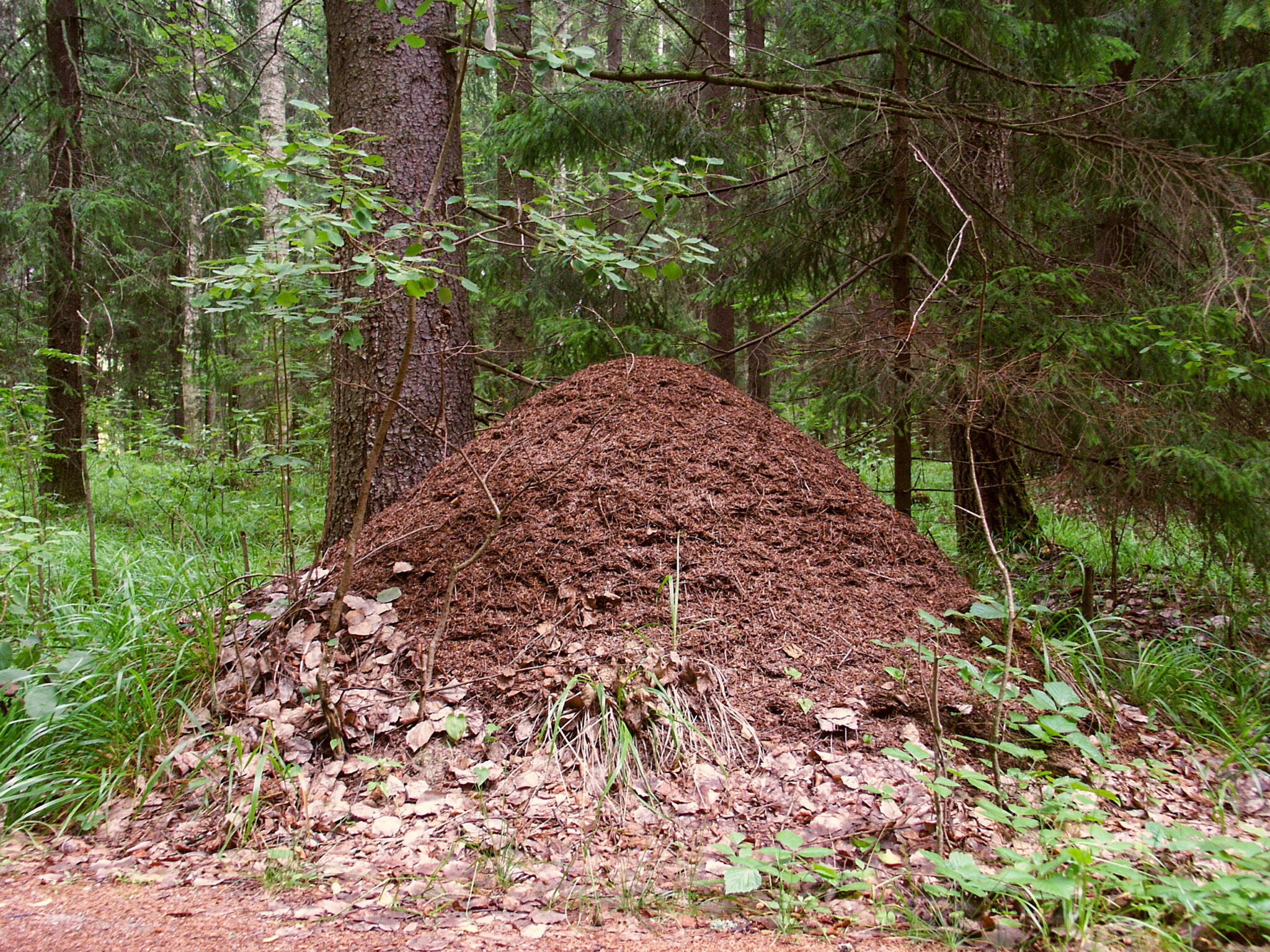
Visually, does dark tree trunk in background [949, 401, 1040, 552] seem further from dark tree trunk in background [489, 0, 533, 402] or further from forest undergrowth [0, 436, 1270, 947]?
dark tree trunk in background [489, 0, 533, 402]

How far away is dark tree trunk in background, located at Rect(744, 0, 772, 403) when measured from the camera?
483 centimetres

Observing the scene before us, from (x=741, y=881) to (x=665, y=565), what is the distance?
1.51m

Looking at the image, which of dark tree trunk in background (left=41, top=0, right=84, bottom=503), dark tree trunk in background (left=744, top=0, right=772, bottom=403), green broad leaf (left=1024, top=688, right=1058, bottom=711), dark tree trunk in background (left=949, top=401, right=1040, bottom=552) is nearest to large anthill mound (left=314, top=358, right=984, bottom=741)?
green broad leaf (left=1024, top=688, right=1058, bottom=711)

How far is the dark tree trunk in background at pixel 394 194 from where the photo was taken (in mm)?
3816

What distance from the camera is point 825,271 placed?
555 centimetres

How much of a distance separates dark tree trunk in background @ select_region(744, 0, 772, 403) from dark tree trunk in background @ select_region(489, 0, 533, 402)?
1499 millimetres

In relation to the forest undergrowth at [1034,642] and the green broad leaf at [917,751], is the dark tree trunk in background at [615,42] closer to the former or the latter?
the forest undergrowth at [1034,642]

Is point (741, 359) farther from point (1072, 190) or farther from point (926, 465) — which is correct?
point (1072, 190)

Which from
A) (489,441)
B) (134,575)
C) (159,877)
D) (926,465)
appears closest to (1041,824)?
(159,877)

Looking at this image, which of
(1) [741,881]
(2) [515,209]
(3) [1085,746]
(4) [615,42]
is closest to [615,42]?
(4) [615,42]

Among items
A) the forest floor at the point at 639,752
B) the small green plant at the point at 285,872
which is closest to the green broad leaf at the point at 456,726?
the forest floor at the point at 639,752

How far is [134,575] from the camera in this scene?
13.7 ft

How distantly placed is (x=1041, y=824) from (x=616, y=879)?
1.37 m

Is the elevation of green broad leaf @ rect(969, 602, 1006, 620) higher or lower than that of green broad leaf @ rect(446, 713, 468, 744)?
higher
